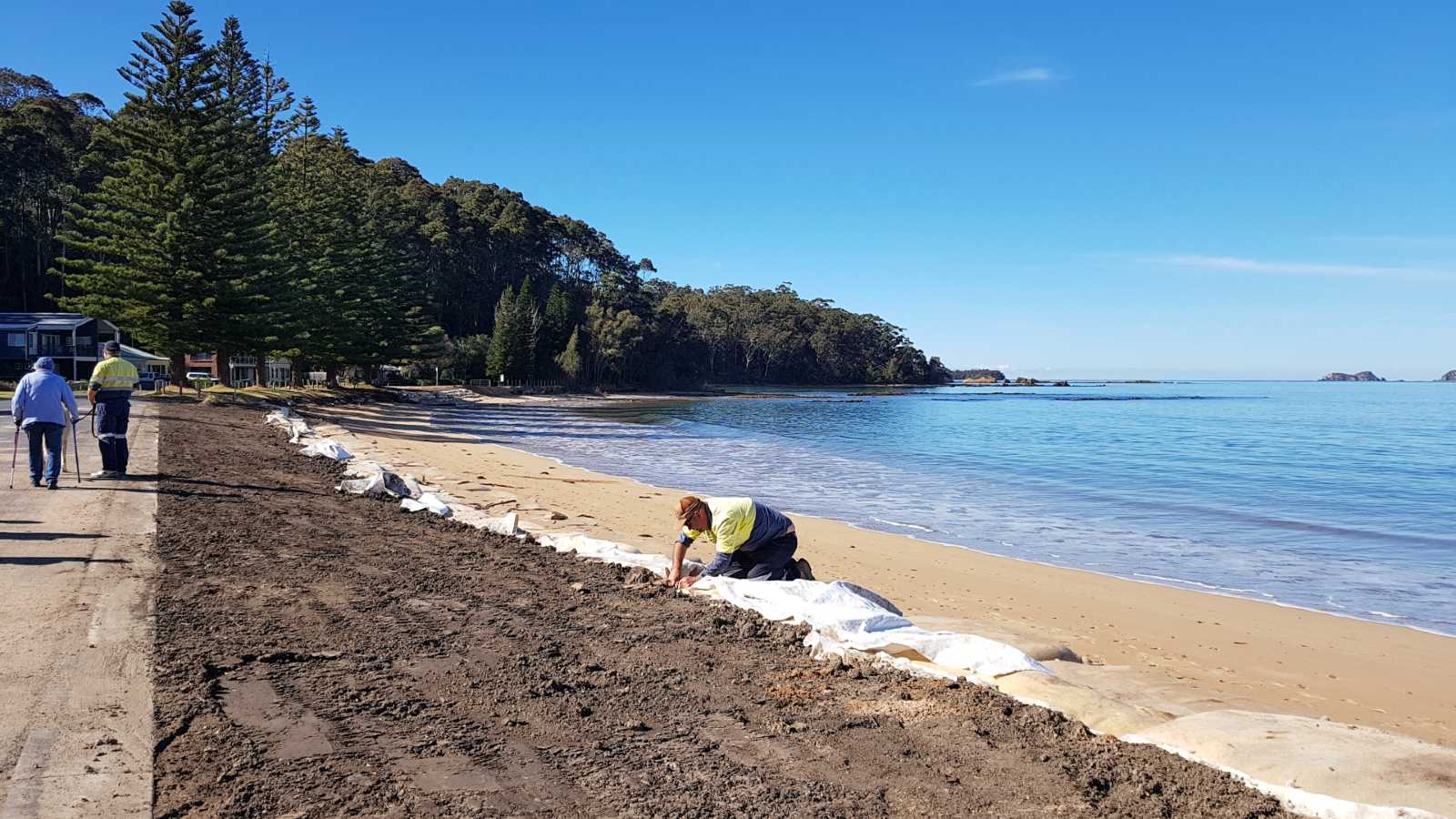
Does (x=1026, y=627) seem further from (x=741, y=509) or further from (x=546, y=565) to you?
(x=546, y=565)

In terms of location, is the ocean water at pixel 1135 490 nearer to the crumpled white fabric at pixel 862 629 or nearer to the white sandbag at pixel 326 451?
the crumpled white fabric at pixel 862 629

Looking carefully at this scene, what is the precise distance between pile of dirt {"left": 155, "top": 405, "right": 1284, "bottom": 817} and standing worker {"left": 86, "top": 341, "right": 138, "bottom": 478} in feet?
14.5

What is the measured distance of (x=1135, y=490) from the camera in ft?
62.5

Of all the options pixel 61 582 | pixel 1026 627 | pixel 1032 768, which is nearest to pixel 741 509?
pixel 1026 627

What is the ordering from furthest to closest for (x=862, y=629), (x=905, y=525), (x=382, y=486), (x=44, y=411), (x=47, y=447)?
(x=905, y=525)
(x=382, y=486)
(x=47, y=447)
(x=44, y=411)
(x=862, y=629)

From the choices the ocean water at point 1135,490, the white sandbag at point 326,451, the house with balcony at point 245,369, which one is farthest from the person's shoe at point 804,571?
the house with balcony at point 245,369

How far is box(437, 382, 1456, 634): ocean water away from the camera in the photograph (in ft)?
35.7

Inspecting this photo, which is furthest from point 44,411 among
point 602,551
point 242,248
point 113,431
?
point 242,248

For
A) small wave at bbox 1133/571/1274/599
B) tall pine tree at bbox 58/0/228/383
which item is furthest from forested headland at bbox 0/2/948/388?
small wave at bbox 1133/571/1274/599

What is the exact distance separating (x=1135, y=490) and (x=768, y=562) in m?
14.8

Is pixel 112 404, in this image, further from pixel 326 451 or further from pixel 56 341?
pixel 56 341

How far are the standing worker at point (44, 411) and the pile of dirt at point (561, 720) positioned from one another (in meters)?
3.83

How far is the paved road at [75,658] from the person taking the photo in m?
3.25

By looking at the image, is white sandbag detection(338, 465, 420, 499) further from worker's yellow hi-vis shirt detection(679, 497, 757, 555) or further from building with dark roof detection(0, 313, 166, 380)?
building with dark roof detection(0, 313, 166, 380)
